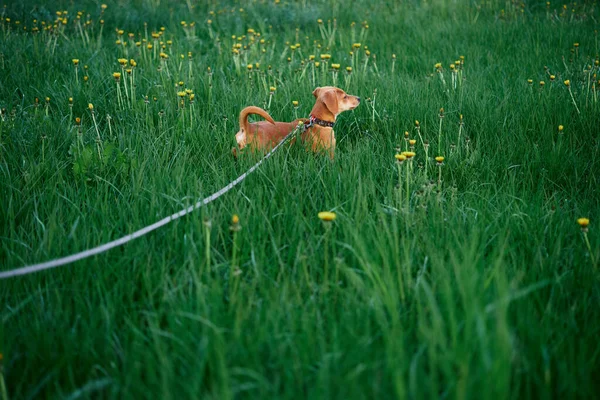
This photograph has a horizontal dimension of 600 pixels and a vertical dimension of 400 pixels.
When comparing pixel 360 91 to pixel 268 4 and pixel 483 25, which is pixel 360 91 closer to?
pixel 483 25

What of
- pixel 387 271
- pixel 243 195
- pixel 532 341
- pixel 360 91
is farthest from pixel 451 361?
pixel 360 91

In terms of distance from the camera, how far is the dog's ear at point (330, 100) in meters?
3.52

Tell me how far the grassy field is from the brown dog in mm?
145

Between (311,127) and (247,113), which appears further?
(311,127)

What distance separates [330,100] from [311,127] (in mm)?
209

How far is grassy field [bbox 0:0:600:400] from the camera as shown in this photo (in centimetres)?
161

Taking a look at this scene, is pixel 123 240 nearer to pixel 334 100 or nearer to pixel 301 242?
pixel 301 242

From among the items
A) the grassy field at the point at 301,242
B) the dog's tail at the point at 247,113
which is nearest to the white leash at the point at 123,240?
the grassy field at the point at 301,242

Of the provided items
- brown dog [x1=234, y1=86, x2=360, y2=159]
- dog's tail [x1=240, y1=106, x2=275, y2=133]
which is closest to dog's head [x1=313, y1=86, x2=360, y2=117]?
brown dog [x1=234, y1=86, x2=360, y2=159]

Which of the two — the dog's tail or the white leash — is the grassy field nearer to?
the white leash

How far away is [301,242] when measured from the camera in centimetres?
226

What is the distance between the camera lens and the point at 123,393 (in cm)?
156

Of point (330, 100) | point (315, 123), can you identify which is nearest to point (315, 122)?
point (315, 123)

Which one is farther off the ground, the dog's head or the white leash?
the dog's head
